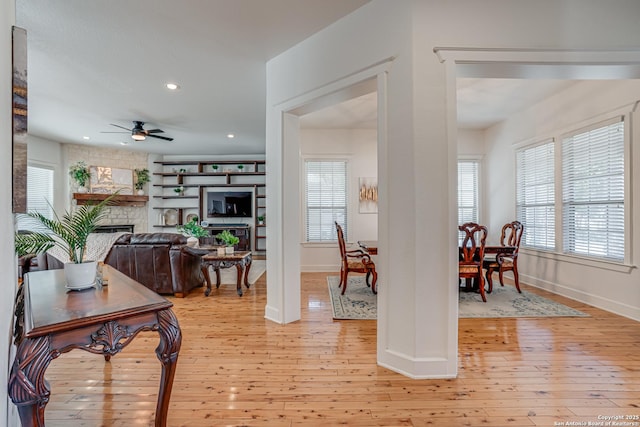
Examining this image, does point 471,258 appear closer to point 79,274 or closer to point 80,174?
point 79,274

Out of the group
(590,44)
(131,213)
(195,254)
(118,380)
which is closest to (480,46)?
(590,44)

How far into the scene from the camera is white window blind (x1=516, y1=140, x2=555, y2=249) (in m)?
4.51

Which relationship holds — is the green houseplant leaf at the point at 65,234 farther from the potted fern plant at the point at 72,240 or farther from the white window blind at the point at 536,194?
the white window blind at the point at 536,194

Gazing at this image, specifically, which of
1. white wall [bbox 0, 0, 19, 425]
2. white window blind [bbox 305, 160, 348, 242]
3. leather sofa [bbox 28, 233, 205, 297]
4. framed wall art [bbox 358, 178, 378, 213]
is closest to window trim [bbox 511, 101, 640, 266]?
framed wall art [bbox 358, 178, 378, 213]

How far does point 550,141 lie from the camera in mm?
4465

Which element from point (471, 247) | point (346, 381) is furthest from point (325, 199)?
point (346, 381)

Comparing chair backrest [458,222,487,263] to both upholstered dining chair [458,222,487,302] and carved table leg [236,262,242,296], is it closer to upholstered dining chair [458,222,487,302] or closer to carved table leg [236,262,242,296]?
upholstered dining chair [458,222,487,302]

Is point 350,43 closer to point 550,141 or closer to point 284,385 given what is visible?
point 284,385

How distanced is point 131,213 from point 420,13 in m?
8.45

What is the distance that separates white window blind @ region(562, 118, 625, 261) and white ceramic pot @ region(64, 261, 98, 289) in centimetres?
524

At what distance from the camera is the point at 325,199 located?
609 centimetres

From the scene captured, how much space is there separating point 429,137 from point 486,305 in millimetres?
2746

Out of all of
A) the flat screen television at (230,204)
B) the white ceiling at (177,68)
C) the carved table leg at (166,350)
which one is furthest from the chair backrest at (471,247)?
the flat screen television at (230,204)

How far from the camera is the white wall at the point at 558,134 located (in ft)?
10.9
